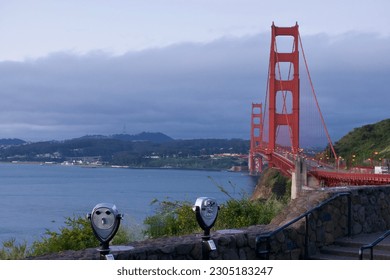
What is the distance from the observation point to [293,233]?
7.72 metres

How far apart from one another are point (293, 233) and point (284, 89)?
133 feet

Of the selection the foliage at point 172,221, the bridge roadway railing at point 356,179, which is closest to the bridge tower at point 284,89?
the bridge roadway railing at point 356,179

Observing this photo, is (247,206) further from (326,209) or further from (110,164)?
(110,164)

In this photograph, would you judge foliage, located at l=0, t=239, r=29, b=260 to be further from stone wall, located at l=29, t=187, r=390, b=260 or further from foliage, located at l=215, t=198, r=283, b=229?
foliage, located at l=215, t=198, r=283, b=229

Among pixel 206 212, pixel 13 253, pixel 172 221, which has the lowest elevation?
pixel 13 253

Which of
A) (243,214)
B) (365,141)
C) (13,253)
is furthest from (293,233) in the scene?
(365,141)

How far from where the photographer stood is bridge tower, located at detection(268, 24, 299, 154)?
45188 millimetres

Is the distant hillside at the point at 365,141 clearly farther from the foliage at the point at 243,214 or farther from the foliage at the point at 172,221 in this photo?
the foliage at the point at 243,214

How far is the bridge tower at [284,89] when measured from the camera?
4519cm

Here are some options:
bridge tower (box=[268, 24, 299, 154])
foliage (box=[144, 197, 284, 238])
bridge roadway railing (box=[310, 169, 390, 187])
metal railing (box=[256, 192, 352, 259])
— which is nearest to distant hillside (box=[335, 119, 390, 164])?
bridge tower (box=[268, 24, 299, 154])

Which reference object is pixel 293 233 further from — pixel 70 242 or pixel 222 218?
pixel 70 242

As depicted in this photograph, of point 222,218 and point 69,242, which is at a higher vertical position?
point 222,218

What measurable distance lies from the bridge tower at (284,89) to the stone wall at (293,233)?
111ft

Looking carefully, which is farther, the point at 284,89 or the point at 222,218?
the point at 284,89
